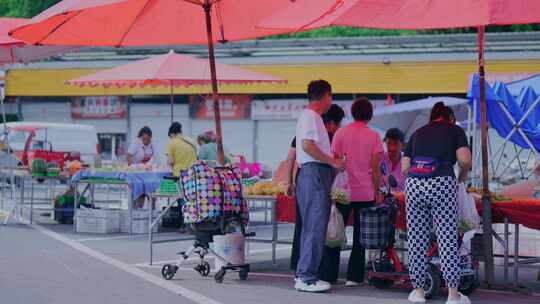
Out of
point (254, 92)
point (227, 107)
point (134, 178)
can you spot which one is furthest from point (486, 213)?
point (227, 107)

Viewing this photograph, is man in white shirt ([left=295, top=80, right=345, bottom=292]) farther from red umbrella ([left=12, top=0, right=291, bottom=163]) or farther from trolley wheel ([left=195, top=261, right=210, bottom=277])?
red umbrella ([left=12, top=0, right=291, bottom=163])

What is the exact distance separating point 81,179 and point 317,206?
7.56m

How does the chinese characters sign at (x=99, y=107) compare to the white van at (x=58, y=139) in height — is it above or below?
above

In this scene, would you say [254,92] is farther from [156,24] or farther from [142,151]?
[156,24]

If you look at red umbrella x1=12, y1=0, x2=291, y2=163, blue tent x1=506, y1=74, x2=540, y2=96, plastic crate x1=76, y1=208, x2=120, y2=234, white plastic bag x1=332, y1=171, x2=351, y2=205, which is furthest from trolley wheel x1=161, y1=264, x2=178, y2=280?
blue tent x1=506, y1=74, x2=540, y2=96

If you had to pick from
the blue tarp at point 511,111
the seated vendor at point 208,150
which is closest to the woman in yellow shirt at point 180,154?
the seated vendor at point 208,150

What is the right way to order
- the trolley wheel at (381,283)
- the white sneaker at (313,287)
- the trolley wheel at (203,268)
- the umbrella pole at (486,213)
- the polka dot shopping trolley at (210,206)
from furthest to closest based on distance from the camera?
the trolley wheel at (203,268), the polka dot shopping trolley at (210,206), the trolley wheel at (381,283), the umbrella pole at (486,213), the white sneaker at (313,287)

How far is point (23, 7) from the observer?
52656 millimetres

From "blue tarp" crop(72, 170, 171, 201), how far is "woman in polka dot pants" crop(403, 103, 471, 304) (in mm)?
7620

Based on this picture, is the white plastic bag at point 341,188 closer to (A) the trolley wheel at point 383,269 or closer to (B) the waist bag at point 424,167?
(A) the trolley wheel at point 383,269

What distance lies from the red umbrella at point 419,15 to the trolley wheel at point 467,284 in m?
0.46

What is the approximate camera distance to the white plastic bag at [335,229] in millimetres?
10398

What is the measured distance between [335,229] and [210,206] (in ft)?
4.34

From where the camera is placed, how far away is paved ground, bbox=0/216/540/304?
974 cm
